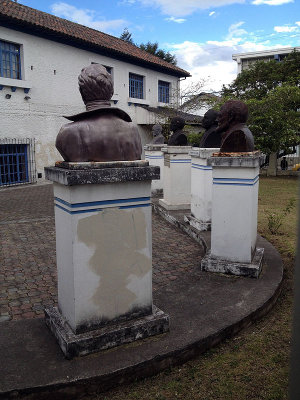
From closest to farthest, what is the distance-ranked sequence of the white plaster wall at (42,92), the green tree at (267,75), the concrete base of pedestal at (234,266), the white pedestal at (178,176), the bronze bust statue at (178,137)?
the concrete base of pedestal at (234,266) → the white pedestal at (178,176) → the bronze bust statue at (178,137) → the white plaster wall at (42,92) → the green tree at (267,75)

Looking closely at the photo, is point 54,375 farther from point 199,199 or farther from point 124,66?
point 124,66

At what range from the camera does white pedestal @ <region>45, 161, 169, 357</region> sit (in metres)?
2.56

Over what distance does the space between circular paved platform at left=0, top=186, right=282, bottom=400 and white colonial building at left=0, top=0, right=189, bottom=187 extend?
10661mm

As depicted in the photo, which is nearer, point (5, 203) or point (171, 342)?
point (171, 342)

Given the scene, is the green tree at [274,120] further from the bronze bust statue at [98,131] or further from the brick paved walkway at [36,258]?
the bronze bust statue at [98,131]

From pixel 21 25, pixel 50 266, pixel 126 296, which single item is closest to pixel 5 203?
pixel 50 266

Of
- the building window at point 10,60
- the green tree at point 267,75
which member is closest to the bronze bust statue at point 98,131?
the building window at point 10,60

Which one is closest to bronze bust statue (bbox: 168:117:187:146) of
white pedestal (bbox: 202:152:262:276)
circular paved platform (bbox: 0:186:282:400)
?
white pedestal (bbox: 202:152:262:276)

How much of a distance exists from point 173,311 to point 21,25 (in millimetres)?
12534

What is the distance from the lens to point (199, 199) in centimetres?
616

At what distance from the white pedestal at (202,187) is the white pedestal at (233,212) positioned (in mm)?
1601

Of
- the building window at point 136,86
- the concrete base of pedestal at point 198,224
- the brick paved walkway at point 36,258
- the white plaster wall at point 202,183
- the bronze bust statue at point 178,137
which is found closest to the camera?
the brick paved walkway at point 36,258

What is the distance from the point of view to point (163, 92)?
69.3ft

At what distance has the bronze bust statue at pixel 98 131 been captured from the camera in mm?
2658
